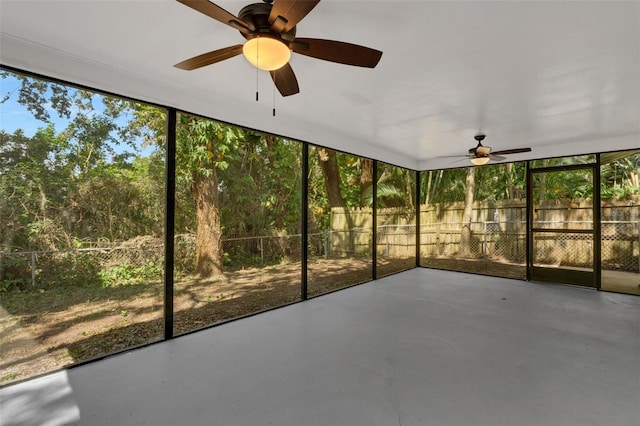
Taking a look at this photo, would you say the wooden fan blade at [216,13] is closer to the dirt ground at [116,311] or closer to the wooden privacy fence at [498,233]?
the dirt ground at [116,311]

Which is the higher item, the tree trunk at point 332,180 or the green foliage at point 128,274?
the tree trunk at point 332,180

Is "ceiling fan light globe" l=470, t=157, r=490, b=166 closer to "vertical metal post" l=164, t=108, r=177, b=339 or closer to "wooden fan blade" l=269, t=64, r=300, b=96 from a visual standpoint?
"wooden fan blade" l=269, t=64, r=300, b=96

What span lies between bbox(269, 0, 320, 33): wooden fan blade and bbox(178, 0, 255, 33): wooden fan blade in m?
0.15

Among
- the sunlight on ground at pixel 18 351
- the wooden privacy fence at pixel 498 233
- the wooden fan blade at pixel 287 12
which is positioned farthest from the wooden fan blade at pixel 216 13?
the wooden privacy fence at pixel 498 233

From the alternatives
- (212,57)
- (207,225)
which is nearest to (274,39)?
(212,57)

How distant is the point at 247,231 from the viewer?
6.71 metres

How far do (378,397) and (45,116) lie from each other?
17.0ft

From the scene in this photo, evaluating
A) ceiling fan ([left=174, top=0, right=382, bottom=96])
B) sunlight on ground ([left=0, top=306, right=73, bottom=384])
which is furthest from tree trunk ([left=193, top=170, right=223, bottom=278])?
ceiling fan ([left=174, top=0, right=382, bottom=96])

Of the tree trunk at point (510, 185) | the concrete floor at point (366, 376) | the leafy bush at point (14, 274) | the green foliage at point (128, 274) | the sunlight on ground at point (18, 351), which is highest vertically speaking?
the tree trunk at point (510, 185)

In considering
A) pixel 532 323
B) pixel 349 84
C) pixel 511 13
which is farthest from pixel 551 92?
pixel 532 323

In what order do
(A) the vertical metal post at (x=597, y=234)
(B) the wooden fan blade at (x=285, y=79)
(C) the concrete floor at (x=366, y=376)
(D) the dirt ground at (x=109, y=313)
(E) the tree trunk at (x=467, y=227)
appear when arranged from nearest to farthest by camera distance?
1. (C) the concrete floor at (x=366, y=376)
2. (B) the wooden fan blade at (x=285, y=79)
3. (D) the dirt ground at (x=109, y=313)
4. (A) the vertical metal post at (x=597, y=234)
5. (E) the tree trunk at (x=467, y=227)

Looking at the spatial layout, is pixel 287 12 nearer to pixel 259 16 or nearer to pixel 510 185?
pixel 259 16

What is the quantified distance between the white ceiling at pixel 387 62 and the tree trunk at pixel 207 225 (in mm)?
2320

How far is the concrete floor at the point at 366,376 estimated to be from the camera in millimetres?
1687
